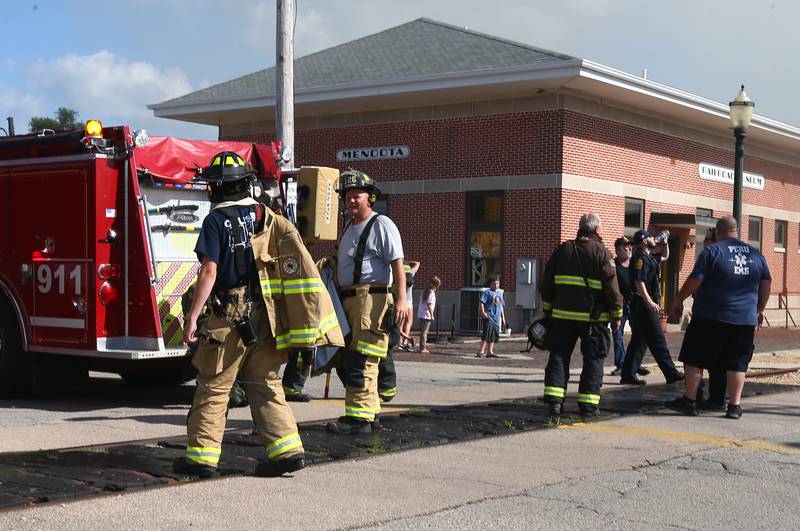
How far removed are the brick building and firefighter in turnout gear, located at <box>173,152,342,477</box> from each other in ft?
52.6

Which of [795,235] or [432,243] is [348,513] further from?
[795,235]

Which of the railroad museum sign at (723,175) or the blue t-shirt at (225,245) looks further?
the railroad museum sign at (723,175)

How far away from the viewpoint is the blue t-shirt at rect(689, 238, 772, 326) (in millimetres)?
9680

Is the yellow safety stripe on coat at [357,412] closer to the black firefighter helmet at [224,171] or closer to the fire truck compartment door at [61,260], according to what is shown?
the black firefighter helmet at [224,171]

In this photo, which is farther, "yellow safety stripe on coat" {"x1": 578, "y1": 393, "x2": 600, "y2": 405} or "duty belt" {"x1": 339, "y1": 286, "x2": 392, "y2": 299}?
"yellow safety stripe on coat" {"x1": 578, "y1": 393, "x2": 600, "y2": 405}

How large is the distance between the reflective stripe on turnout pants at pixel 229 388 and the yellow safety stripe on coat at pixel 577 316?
364cm

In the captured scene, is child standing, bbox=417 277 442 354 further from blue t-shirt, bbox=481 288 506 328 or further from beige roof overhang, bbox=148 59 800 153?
beige roof overhang, bbox=148 59 800 153

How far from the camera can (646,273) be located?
12695 mm

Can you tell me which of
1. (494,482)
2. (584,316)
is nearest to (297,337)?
(494,482)

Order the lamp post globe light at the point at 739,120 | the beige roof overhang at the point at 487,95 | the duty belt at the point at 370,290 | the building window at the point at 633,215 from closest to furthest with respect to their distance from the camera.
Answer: the duty belt at the point at 370,290
the lamp post globe light at the point at 739,120
the beige roof overhang at the point at 487,95
the building window at the point at 633,215

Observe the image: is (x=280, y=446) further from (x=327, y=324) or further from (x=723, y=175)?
(x=723, y=175)

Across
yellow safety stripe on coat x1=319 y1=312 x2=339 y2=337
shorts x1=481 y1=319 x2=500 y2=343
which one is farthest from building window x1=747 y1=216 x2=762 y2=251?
yellow safety stripe on coat x1=319 y1=312 x2=339 y2=337

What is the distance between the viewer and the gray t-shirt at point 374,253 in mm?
8188

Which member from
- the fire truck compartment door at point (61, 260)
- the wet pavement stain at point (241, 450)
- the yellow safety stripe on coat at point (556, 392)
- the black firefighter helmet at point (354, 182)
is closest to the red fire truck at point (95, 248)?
the fire truck compartment door at point (61, 260)
